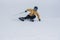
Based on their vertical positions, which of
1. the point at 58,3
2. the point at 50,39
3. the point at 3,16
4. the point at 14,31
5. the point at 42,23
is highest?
the point at 58,3

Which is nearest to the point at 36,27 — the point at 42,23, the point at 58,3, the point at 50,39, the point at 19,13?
the point at 42,23

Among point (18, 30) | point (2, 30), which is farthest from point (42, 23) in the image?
point (2, 30)

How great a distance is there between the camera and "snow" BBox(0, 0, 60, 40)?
1534 mm

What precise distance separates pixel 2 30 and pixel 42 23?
0.37m

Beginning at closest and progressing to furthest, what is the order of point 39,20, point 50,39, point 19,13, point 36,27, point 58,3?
1. point 50,39
2. point 36,27
3. point 39,20
4. point 19,13
5. point 58,3

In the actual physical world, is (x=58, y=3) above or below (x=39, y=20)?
above

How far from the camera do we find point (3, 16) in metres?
1.83

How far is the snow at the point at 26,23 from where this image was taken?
1.53 m

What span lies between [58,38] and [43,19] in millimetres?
360

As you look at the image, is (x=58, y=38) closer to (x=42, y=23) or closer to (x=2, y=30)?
(x=42, y=23)

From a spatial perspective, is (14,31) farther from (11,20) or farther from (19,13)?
(19,13)

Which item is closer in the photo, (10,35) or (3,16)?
(10,35)

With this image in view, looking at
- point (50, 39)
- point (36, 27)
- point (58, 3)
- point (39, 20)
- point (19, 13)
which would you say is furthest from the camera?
point (58, 3)

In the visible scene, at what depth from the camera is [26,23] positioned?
1.72m
